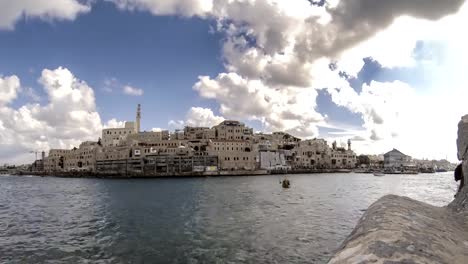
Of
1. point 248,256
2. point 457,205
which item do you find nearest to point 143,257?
point 248,256

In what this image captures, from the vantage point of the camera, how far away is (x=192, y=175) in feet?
464

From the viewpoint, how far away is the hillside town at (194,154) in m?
145

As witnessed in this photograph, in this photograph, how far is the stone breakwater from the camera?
339 cm

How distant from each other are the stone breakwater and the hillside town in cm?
13757

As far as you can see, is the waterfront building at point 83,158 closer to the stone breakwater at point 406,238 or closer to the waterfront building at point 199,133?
the waterfront building at point 199,133

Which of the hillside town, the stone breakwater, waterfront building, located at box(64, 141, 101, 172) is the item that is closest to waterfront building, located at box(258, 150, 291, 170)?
the hillside town

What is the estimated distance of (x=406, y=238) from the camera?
381 cm

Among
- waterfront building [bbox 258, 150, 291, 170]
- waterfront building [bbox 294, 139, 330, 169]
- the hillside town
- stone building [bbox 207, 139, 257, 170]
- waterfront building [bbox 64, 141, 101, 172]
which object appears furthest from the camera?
waterfront building [bbox 294, 139, 330, 169]

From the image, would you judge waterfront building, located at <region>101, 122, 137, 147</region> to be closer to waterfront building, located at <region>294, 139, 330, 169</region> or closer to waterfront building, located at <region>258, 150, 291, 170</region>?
waterfront building, located at <region>258, 150, 291, 170</region>

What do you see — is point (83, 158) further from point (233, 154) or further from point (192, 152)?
point (233, 154)

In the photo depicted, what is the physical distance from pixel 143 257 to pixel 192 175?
124936 millimetres

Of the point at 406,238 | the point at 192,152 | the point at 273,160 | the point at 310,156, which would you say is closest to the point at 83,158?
the point at 192,152

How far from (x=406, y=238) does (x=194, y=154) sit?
473ft

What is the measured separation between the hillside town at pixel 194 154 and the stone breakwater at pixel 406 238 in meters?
138
